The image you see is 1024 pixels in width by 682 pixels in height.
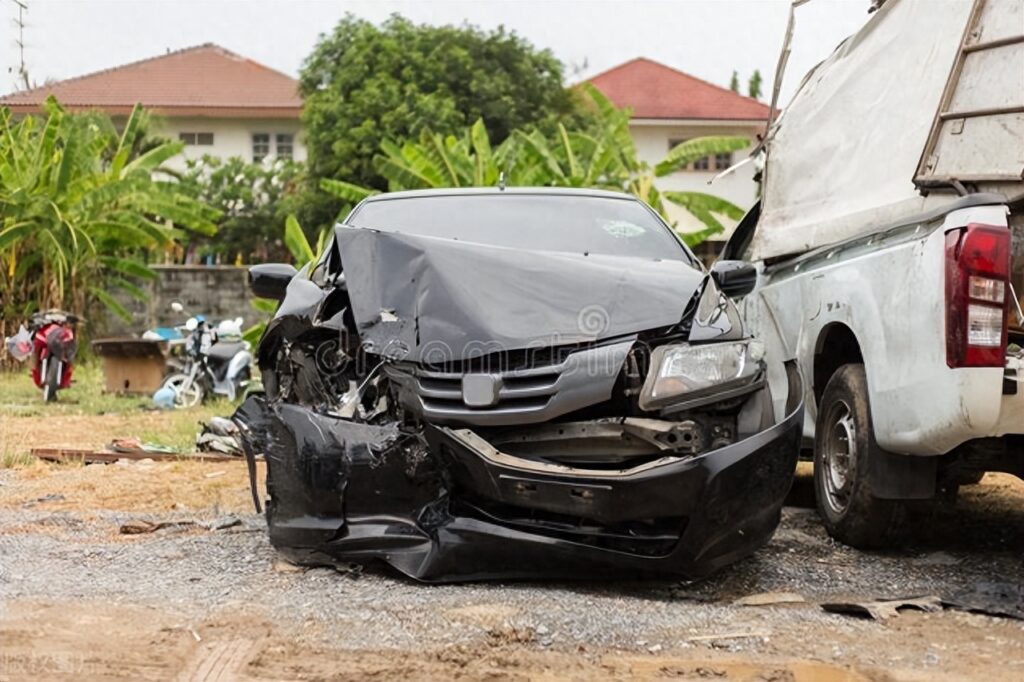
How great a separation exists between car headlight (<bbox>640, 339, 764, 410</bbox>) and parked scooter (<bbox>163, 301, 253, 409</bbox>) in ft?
32.3

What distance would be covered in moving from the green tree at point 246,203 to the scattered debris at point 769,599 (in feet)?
98.4

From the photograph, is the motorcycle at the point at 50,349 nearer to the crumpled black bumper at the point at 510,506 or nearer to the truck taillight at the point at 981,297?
the crumpled black bumper at the point at 510,506

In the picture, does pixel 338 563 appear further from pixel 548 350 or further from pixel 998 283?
pixel 998 283

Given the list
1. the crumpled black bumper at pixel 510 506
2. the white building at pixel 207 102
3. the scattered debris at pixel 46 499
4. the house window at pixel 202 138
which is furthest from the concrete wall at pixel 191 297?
the crumpled black bumper at pixel 510 506

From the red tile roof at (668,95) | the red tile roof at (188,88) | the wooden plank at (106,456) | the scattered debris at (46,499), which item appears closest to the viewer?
the scattered debris at (46,499)

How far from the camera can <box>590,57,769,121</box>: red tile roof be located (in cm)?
3656

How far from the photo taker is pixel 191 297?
22812 mm

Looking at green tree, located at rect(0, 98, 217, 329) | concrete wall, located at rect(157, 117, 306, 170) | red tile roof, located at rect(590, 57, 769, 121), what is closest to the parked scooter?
green tree, located at rect(0, 98, 217, 329)

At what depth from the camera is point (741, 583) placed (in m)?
4.82

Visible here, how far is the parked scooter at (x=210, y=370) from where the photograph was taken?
44.8 ft

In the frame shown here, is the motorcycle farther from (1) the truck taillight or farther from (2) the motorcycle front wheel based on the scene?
(1) the truck taillight

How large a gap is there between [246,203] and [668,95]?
13815 millimetres

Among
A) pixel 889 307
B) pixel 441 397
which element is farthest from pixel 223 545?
pixel 889 307

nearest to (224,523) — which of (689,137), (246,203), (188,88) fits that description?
(246,203)
